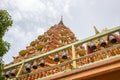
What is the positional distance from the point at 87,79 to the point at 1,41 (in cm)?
260

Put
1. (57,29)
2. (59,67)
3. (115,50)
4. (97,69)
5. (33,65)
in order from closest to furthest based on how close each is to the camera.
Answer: (97,69)
(115,50)
(59,67)
(33,65)
(57,29)

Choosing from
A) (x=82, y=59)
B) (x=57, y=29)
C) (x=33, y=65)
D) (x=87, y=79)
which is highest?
(x=57, y=29)

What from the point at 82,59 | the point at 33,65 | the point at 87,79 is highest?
the point at 33,65

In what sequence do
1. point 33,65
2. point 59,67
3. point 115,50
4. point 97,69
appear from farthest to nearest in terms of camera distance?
point 33,65 < point 59,67 < point 115,50 < point 97,69

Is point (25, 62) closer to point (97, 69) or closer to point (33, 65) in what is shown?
point (33, 65)

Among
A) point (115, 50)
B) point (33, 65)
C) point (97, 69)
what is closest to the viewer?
point (97, 69)

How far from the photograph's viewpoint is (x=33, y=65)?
9.10 metres

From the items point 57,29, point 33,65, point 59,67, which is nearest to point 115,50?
point 59,67

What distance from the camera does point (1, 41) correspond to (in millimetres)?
7168

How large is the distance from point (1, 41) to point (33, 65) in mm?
2223

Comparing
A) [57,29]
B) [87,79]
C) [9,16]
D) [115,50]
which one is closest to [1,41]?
[9,16]

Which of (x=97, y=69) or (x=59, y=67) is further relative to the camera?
(x=59, y=67)

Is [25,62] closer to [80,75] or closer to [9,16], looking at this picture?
[9,16]

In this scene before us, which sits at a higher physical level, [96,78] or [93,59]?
[93,59]
